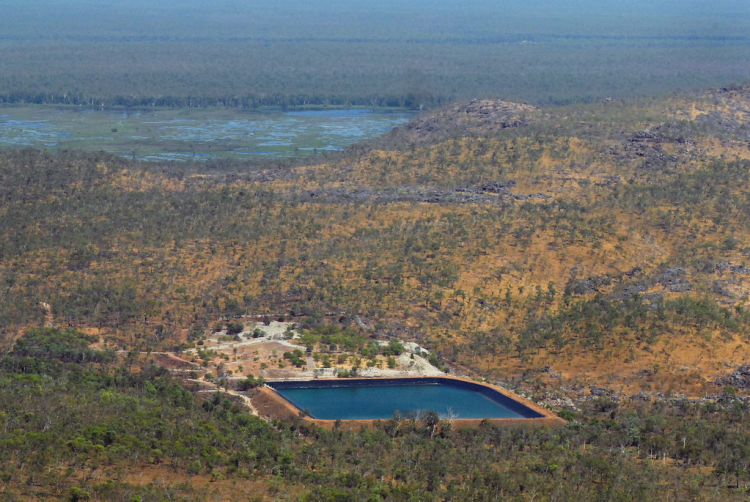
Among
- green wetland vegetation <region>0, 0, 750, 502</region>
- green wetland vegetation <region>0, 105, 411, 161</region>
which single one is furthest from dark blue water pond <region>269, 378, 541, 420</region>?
green wetland vegetation <region>0, 105, 411, 161</region>

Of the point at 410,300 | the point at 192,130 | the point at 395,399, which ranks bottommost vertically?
the point at 395,399

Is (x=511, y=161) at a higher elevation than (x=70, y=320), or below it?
higher

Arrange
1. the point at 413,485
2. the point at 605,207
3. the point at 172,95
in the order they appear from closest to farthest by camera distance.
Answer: the point at 413,485
the point at 605,207
the point at 172,95

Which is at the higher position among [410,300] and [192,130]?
[192,130]

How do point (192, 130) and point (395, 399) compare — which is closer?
point (395, 399)

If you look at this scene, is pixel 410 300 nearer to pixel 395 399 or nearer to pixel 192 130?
pixel 395 399

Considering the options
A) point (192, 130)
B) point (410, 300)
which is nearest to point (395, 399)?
point (410, 300)

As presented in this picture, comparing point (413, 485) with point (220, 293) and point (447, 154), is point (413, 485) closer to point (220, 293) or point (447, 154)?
point (220, 293)

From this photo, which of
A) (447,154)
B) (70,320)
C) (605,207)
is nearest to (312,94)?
(447,154)
